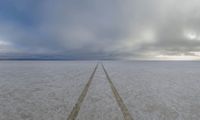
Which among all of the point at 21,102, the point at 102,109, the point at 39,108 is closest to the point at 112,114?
the point at 102,109

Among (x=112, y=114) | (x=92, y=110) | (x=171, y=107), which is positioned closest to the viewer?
(x=112, y=114)

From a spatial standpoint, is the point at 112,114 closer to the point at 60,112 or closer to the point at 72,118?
the point at 72,118

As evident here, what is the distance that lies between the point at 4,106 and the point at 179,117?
554cm

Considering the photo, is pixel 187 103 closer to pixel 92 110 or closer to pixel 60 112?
pixel 92 110

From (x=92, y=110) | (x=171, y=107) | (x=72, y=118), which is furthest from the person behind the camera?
(x=171, y=107)

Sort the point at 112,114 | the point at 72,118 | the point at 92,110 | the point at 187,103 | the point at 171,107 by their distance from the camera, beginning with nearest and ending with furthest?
the point at 72,118 < the point at 112,114 < the point at 92,110 < the point at 171,107 < the point at 187,103

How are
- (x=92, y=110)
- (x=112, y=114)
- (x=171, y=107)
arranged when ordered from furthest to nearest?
(x=171, y=107) < (x=92, y=110) < (x=112, y=114)

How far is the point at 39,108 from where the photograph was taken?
4.55 metres

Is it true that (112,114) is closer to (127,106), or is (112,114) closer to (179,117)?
(127,106)

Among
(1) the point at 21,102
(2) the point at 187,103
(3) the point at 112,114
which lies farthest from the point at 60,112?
(2) the point at 187,103

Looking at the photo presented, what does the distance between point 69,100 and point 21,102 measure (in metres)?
1.75

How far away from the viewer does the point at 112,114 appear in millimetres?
4066

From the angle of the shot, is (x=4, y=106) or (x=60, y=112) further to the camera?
(x=4, y=106)

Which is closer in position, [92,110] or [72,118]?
[72,118]
